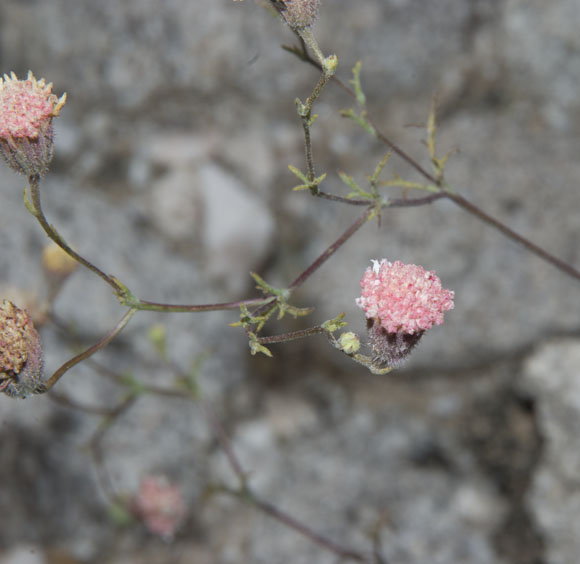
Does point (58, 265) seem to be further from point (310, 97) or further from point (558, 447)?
point (558, 447)

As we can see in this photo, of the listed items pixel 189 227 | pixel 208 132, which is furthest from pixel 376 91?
pixel 189 227

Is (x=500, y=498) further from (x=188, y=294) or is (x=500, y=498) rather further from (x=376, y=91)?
(x=376, y=91)

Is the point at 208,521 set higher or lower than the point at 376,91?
lower

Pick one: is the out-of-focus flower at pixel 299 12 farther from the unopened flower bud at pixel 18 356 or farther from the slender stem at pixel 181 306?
the unopened flower bud at pixel 18 356

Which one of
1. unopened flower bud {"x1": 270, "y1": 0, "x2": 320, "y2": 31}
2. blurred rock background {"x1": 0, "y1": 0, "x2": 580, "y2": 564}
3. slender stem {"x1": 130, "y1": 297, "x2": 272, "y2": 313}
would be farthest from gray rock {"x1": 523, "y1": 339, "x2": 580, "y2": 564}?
unopened flower bud {"x1": 270, "y1": 0, "x2": 320, "y2": 31}

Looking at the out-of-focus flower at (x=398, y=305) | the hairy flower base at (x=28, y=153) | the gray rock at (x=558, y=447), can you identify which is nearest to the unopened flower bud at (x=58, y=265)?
the hairy flower base at (x=28, y=153)

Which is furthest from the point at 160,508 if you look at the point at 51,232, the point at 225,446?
the point at 51,232

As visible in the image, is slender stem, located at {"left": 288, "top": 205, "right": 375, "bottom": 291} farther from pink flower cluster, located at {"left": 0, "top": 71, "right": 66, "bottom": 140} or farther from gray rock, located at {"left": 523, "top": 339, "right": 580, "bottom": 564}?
gray rock, located at {"left": 523, "top": 339, "right": 580, "bottom": 564}
